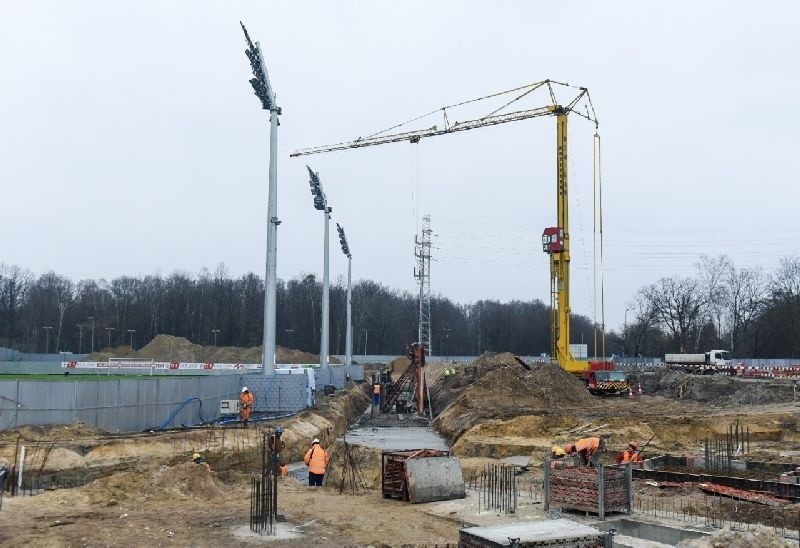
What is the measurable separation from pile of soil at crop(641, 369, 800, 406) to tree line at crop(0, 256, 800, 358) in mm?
38462

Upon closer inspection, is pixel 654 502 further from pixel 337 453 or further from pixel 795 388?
pixel 795 388

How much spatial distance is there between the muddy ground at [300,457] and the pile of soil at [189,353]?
165ft

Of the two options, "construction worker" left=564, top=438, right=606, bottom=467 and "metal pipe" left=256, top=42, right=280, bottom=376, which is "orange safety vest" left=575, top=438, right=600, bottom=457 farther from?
"metal pipe" left=256, top=42, right=280, bottom=376

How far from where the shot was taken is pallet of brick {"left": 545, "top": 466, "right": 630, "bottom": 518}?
13039mm

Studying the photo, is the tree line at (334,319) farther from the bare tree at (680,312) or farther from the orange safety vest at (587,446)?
the orange safety vest at (587,446)

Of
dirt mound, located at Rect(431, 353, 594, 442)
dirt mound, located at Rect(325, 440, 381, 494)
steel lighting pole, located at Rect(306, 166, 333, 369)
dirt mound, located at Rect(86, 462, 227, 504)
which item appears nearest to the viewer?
dirt mound, located at Rect(86, 462, 227, 504)

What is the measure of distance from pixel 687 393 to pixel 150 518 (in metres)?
41.5

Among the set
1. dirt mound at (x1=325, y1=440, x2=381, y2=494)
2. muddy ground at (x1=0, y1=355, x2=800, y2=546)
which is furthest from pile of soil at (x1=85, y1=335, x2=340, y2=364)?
dirt mound at (x1=325, y1=440, x2=381, y2=494)

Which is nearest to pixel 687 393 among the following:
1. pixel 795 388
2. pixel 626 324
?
pixel 795 388

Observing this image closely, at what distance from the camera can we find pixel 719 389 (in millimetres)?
44875

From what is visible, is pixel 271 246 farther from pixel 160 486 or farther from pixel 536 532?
pixel 536 532

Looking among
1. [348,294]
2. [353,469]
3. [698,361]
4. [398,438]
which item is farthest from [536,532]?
[698,361]

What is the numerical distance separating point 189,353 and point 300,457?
6708 centimetres

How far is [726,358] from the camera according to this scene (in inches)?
2494
